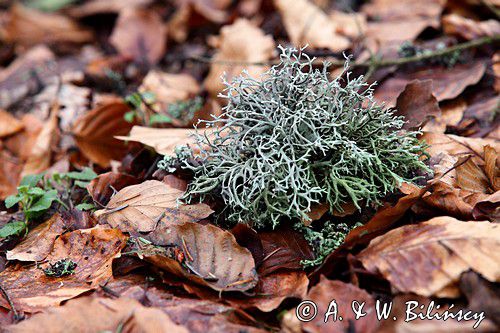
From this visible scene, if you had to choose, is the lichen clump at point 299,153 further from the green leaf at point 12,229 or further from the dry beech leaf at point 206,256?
the green leaf at point 12,229

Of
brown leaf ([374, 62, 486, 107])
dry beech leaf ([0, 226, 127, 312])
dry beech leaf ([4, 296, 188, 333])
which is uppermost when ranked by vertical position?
brown leaf ([374, 62, 486, 107])

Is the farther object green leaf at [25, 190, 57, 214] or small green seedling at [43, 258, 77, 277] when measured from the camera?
green leaf at [25, 190, 57, 214]

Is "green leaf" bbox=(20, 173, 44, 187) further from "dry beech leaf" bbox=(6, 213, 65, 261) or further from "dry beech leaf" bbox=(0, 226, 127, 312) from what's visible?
"dry beech leaf" bbox=(0, 226, 127, 312)

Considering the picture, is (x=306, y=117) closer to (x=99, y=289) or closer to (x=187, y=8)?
(x=99, y=289)

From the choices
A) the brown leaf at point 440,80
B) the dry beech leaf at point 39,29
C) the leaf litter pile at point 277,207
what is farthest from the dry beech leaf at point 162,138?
the dry beech leaf at point 39,29

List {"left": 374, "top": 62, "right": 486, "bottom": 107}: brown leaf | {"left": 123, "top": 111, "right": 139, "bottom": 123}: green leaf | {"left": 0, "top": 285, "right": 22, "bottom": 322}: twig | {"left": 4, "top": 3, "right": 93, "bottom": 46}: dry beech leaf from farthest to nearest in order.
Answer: {"left": 4, "top": 3, "right": 93, "bottom": 46}: dry beech leaf → {"left": 123, "top": 111, "right": 139, "bottom": 123}: green leaf → {"left": 374, "top": 62, "right": 486, "bottom": 107}: brown leaf → {"left": 0, "top": 285, "right": 22, "bottom": 322}: twig

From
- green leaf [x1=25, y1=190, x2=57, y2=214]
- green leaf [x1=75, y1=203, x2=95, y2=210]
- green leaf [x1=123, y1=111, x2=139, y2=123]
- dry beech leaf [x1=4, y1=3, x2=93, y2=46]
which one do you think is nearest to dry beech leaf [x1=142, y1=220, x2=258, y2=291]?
green leaf [x1=75, y1=203, x2=95, y2=210]

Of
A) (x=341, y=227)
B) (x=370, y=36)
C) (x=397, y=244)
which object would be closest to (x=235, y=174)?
(x=341, y=227)

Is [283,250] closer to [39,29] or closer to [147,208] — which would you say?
[147,208]
